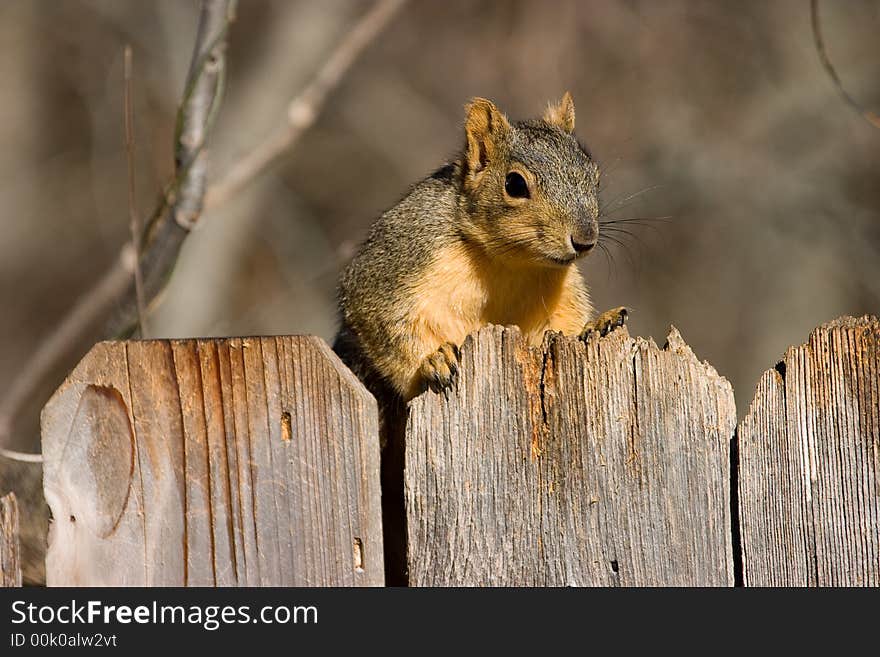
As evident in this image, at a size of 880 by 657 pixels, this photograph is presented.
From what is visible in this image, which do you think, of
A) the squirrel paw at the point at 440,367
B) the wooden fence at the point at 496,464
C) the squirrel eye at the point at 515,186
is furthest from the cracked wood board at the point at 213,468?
the squirrel eye at the point at 515,186

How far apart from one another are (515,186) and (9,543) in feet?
5.12

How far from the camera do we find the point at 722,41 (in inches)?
232

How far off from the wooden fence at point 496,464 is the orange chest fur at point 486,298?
2.65 ft

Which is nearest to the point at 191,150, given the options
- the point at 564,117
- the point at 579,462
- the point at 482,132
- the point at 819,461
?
the point at 482,132

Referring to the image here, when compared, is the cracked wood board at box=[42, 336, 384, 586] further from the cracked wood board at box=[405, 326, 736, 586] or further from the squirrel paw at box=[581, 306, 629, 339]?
the squirrel paw at box=[581, 306, 629, 339]

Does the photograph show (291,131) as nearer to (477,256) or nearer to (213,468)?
(477,256)

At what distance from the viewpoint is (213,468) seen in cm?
202

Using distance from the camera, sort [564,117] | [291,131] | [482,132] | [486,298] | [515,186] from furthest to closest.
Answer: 1. [564,117]
2. [482,132]
3. [515,186]
4. [486,298]
5. [291,131]

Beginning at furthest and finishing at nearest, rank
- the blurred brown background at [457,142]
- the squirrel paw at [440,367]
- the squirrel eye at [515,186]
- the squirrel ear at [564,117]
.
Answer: the blurred brown background at [457,142]
the squirrel ear at [564,117]
the squirrel eye at [515,186]
the squirrel paw at [440,367]

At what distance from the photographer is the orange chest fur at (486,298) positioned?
113 inches

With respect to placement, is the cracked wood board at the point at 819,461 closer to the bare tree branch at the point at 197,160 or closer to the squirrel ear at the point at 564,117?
the bare tree branch at the point at 197,160

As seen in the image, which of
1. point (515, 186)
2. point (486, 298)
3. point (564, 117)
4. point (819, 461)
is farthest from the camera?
point (564, 117)

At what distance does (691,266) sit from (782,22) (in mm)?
1283

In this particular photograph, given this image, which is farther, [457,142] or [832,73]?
[457,142]
